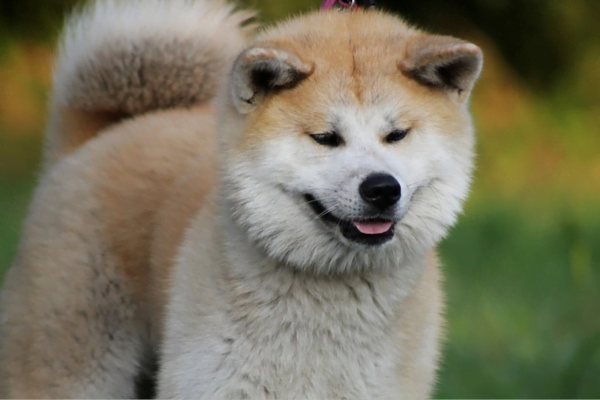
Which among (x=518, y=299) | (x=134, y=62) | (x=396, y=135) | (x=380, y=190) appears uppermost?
(x=396, y=135)

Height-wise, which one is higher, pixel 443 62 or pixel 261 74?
pixel 443 62

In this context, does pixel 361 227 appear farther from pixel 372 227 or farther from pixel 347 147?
pixel 347 147

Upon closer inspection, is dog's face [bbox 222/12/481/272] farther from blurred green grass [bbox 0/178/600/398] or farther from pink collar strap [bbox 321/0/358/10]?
blurred green grass [bbox 0/178/600/398]

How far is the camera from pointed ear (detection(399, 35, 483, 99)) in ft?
10.4

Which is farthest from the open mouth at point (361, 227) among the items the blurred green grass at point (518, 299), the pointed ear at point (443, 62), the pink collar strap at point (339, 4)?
the blurred green grass at point (518, 299)

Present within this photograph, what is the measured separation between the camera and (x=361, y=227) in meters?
3.14

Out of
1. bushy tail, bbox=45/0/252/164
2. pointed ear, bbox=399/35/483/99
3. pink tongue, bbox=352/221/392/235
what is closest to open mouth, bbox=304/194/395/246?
pink tongue, bbox=352/221/392/235

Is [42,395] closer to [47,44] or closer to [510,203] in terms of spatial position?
[510,203]

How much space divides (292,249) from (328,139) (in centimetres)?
39

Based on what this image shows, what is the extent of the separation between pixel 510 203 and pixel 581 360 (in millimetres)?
2782

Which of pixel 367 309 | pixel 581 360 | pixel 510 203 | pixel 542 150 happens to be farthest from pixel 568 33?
pixel 367 309

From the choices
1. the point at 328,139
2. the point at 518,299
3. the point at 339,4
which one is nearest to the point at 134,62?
the point at 339,4

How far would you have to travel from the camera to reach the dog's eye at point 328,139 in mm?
3129

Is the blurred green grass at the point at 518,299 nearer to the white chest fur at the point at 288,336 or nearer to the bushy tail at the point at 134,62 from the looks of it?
the white chest fur at the point at 288,336
